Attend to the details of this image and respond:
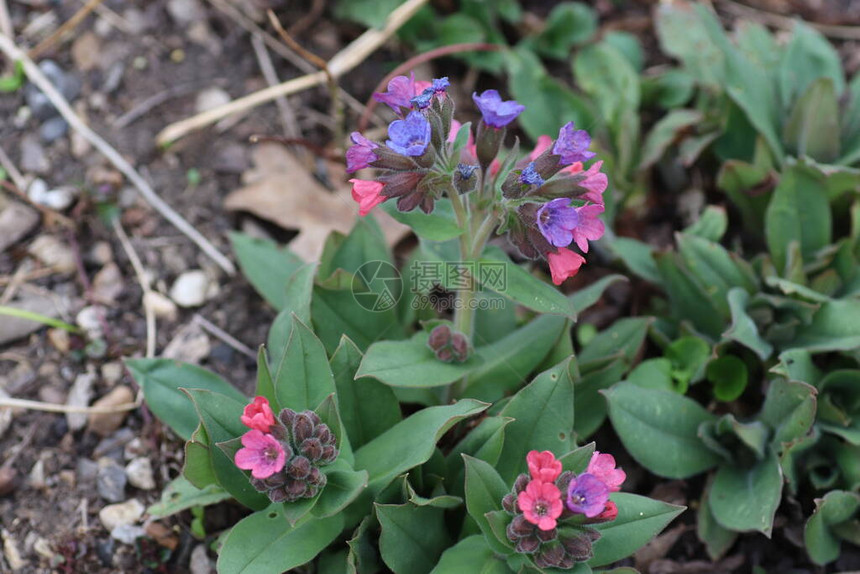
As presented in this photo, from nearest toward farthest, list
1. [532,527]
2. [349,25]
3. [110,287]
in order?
[532,527]
[110,287]
[349,25]

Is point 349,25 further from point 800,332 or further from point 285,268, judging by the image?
point 800,332

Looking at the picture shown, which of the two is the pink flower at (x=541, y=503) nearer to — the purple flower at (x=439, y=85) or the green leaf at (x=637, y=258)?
the purple flower at (x=439, y=85)

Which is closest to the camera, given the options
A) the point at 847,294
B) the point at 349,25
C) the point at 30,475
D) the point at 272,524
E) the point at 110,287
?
the point at 272,524

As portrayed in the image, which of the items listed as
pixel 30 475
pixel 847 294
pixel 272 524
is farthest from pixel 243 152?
pixel 847 294

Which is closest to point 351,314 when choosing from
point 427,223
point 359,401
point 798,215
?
point 359,401

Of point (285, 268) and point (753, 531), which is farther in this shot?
point (285, 268)

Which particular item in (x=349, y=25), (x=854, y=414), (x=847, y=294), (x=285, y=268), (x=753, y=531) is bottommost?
(x=753, y=531)

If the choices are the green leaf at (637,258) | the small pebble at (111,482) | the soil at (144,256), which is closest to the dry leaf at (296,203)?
the soil at (144,256)

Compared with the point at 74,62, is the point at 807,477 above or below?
below
